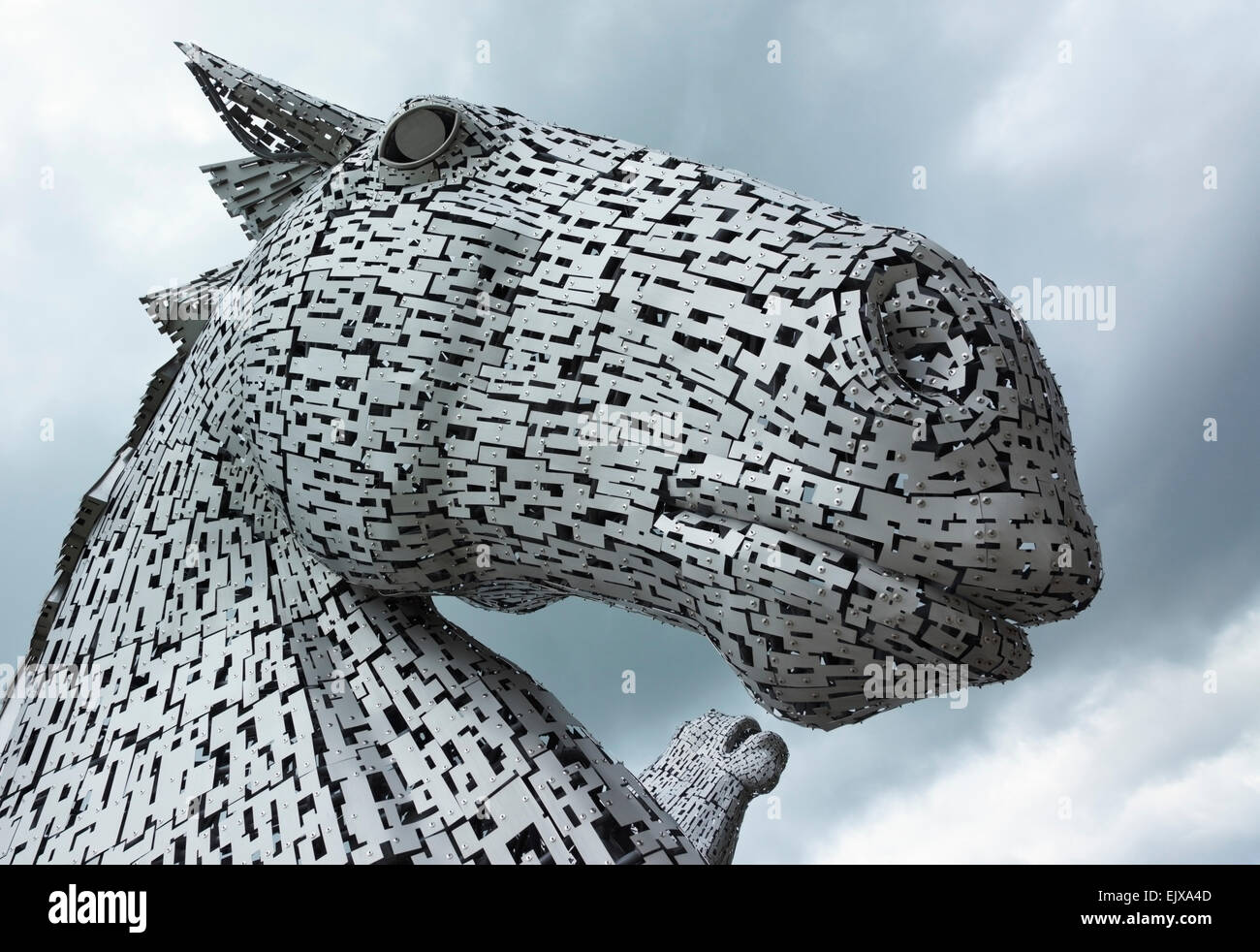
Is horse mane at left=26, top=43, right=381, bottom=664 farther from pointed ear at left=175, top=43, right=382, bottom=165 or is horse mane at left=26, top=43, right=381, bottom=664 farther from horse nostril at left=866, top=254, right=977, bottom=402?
horse nostril at left=866, top=254, right=977, bottom=402

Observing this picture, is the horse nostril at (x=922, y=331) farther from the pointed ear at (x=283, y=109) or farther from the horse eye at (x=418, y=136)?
the pointed ear at (x=283, y=109)

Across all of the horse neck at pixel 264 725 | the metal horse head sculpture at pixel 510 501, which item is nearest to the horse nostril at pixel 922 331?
the metal horse head sculpture at pixel 510 501

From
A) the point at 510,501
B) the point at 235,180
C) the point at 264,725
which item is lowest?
the point at 264,725

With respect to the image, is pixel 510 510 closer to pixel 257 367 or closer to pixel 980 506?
pixel 257 367

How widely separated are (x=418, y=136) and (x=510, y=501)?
1.16m

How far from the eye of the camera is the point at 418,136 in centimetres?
265

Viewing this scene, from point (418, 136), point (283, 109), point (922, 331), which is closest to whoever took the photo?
point (922, 331)

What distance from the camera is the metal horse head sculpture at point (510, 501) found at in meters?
1.85

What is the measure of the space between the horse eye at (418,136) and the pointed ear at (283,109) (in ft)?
2.25

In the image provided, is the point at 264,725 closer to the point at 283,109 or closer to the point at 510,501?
the point at 510,501

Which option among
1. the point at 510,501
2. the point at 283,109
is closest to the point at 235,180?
the point at 283,109

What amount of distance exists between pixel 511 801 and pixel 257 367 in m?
1.44

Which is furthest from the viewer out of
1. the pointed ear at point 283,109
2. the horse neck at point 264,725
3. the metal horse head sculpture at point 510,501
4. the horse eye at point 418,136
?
the pointed ear at point 283,109
